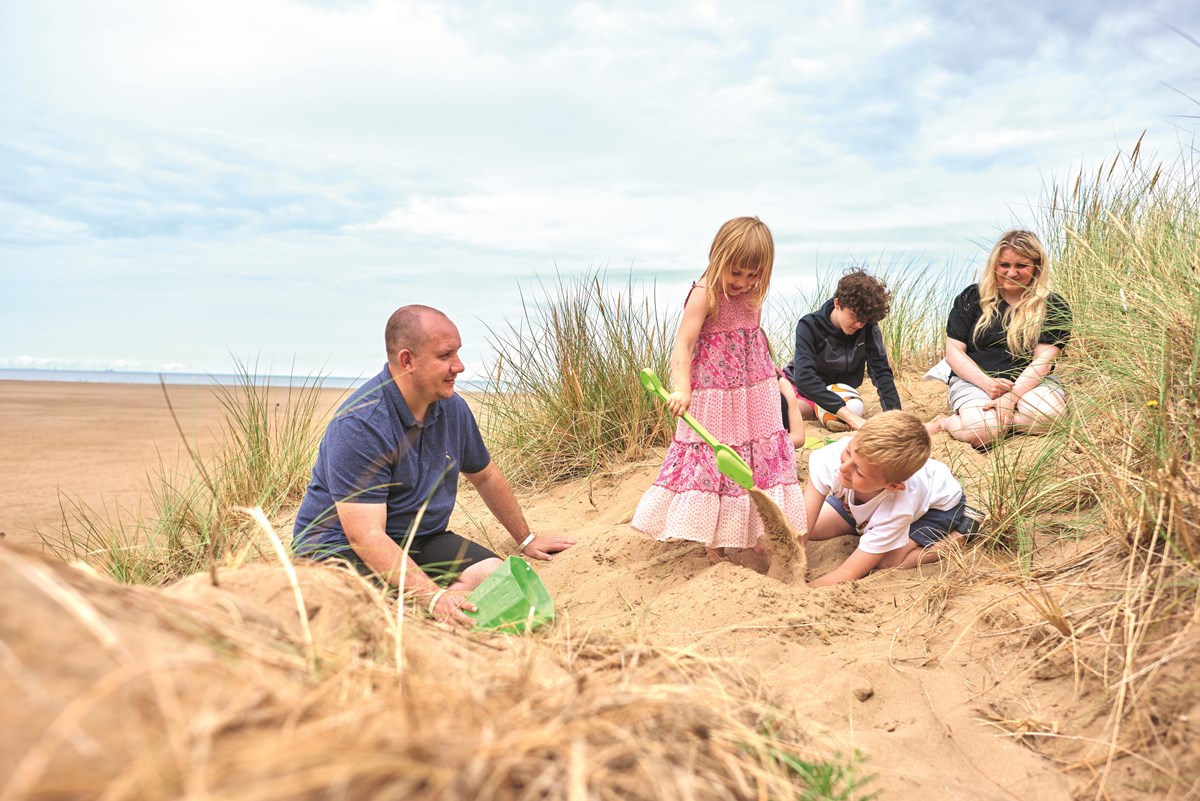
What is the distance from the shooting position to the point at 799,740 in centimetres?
176

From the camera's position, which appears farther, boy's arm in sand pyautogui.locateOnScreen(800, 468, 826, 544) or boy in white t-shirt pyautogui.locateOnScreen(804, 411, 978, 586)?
boy's arm in sand pyautogui.locateOnScreen(800, 468, 826, 544)

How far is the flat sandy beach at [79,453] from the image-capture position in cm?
614

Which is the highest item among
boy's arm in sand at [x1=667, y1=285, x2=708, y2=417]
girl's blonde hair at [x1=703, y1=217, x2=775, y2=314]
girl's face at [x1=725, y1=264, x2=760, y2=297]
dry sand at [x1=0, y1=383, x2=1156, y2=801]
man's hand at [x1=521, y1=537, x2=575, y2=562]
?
girl's blonde hair at [x1=703, y1=217, x2=775, y2=314]

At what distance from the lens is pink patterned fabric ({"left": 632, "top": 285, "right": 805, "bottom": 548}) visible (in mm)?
3645

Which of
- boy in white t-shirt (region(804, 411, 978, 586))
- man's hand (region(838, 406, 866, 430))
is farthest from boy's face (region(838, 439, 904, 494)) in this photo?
man's hand (region(838, 406, 866, 430))

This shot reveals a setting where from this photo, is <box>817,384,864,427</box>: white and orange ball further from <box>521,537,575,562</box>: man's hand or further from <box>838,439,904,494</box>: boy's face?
<box>521,537,575,562</box>: man's hand

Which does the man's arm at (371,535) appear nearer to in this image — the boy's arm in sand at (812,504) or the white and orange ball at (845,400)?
the boy's arm in sand at (812,504)

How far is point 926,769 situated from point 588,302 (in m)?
3.86

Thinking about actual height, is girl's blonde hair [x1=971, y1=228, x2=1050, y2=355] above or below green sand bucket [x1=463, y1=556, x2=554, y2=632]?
above

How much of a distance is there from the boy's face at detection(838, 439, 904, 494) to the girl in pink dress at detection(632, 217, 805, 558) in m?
0.33

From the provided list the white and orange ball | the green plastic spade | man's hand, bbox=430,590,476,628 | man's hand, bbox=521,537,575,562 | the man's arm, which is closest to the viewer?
man's hand, bbox=430,590,476,628

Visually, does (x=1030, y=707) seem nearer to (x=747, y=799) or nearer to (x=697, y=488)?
(x=747, y=799)

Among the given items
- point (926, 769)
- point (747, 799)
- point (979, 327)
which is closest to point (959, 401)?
point (979, 327)

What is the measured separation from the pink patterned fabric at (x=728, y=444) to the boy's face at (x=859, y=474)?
330mm
